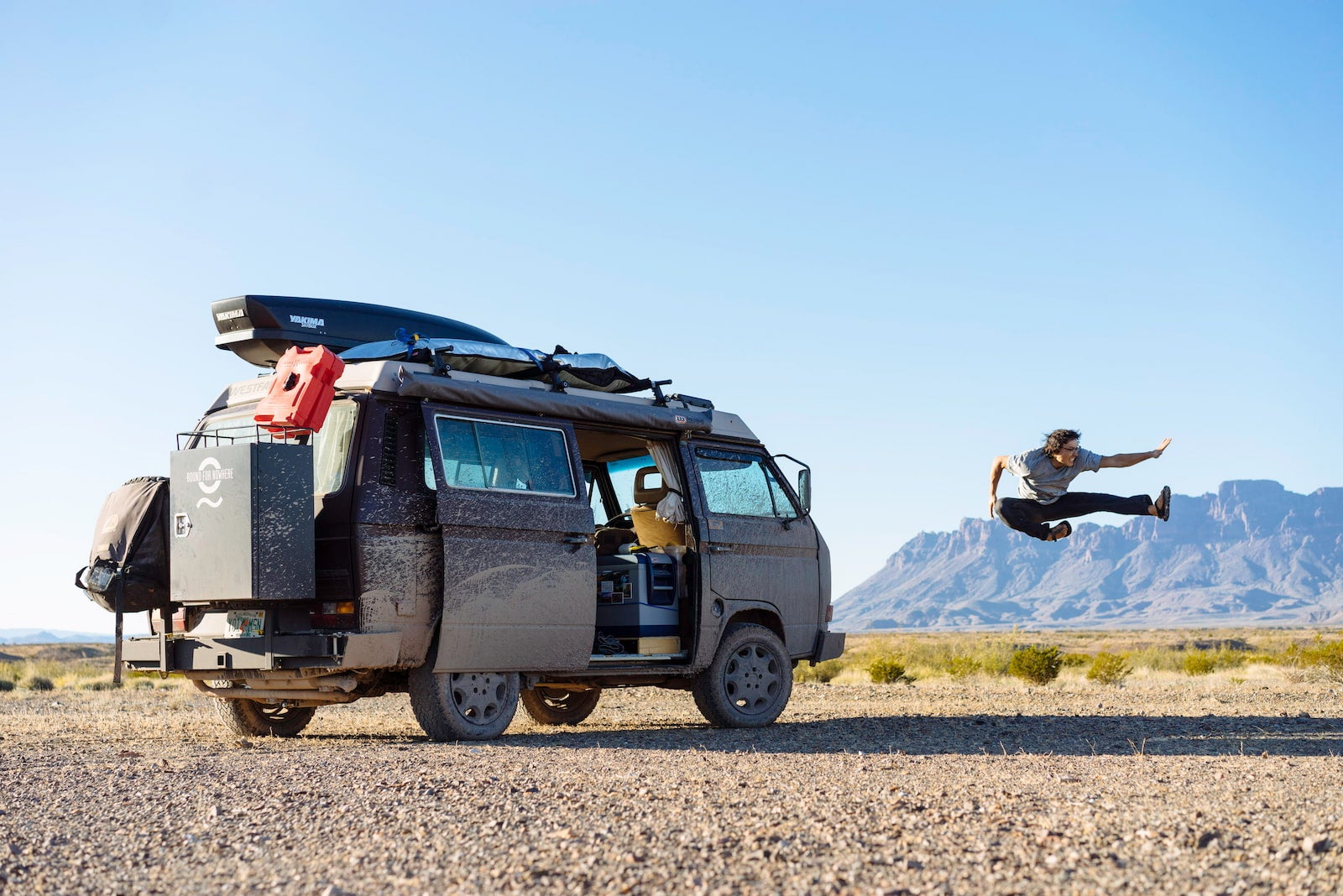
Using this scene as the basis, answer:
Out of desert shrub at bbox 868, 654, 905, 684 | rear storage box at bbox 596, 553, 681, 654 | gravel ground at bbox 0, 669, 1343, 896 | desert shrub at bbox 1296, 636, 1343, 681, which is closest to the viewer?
gravel ground at bbox 0, 669, 1343, 896

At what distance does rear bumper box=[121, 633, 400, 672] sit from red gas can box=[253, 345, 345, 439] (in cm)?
141

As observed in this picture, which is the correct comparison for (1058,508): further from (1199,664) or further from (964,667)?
(1199,664)

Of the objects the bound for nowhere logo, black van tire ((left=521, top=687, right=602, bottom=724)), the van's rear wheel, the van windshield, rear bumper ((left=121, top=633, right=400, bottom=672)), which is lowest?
black van tire ((left=521, top=687, right=602, bottom=724))

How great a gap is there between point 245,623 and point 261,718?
199 centimetres

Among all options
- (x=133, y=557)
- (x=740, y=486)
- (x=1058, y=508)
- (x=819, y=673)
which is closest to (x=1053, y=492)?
(x=1058, y=508)

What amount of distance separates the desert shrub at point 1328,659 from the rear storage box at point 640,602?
12.1 m

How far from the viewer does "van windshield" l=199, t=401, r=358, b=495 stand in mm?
9539

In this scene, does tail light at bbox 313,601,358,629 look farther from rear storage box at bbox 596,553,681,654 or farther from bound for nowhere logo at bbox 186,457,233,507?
rear storage box at bbox 596,553,681,654

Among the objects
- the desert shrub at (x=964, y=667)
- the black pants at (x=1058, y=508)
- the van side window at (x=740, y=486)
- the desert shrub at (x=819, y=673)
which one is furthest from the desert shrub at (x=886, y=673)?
the black pants at (x=1058, y=508)

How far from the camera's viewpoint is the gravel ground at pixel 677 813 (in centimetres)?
482

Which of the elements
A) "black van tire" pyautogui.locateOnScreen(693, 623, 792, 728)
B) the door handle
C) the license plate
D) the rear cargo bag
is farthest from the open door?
the rear cargo bag

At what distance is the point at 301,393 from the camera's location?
9398mm

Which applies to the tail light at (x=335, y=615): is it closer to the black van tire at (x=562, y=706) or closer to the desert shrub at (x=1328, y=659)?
the black van tire at (x=562, y=706)

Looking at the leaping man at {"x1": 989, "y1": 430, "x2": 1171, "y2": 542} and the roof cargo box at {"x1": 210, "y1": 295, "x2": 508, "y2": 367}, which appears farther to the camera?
the roof cargo box at {"x1": 210, "y1": 295, "x2": 508, "y2": 367}
